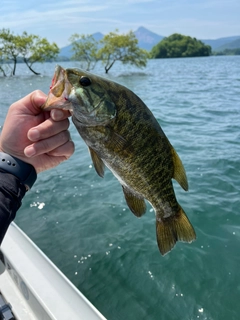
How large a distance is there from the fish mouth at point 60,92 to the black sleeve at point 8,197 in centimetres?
60

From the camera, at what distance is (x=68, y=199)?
24.8ft

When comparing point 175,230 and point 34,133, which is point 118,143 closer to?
point 34,133

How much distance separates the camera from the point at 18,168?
7.46 feet

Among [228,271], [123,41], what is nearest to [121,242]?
[228,271]

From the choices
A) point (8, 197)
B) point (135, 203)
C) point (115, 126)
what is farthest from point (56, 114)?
point (135, 203)

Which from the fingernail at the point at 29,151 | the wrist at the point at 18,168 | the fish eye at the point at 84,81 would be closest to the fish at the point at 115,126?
the fish eye at the point at 84,81

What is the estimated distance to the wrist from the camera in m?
2.24

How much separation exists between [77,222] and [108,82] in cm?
493

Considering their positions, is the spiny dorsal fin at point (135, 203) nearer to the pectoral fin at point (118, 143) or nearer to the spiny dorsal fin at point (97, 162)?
the spiny dorsal fin at point (97, 162)

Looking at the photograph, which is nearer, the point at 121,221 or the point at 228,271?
the point at 228,271

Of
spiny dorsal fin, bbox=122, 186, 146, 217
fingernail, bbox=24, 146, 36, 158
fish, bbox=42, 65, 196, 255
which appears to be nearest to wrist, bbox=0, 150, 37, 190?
fingernail, bbox=24, 146, 36, 158

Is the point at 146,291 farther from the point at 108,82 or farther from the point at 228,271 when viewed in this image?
the point at 108,82

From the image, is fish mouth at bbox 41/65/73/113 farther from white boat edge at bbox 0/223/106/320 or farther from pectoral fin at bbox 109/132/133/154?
white boat edge at bbox 0/223/106/320

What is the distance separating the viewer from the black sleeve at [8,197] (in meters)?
2.04
